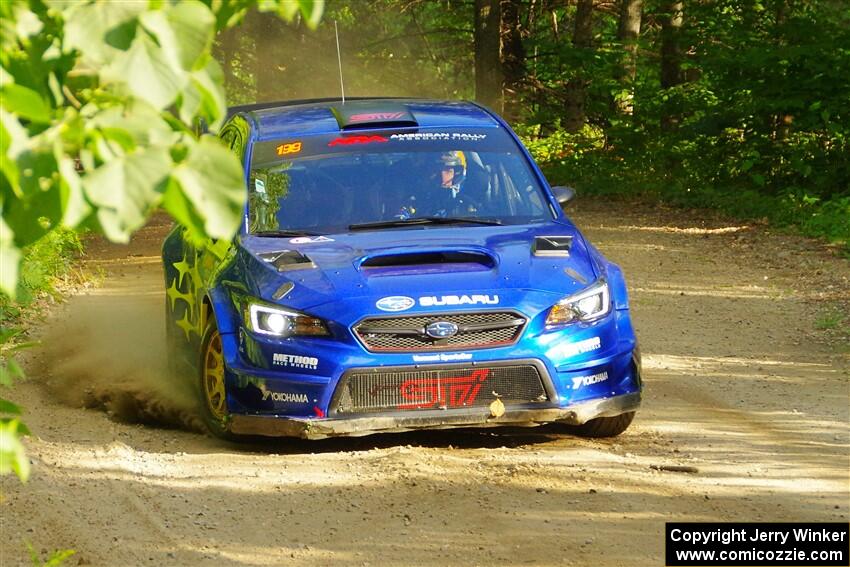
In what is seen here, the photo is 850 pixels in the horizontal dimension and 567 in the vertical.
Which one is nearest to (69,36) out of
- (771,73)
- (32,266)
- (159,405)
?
(159,405)

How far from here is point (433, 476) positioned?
6.02 metres

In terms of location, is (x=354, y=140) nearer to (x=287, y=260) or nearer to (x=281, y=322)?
(x=287, y=260)

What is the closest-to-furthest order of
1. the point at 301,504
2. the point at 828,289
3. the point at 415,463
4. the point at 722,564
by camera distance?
the point at 722,564, the point at 301,504, the point at 415,463, the point at 828,289

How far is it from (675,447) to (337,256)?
203 centimetres

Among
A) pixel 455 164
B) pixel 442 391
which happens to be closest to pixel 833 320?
pixel 455 164

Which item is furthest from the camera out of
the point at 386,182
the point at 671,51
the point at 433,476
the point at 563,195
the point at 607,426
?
the point at 671,51

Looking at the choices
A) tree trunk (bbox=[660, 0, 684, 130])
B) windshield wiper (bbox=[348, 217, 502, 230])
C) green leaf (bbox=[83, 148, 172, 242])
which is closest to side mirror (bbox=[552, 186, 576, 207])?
windshield wiper (bbox=[348, 217, 502, 230])

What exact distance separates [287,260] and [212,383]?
0.85 meters

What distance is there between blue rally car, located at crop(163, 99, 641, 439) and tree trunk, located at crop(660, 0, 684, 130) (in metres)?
13.7

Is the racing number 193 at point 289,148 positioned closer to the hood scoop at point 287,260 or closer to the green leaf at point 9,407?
the hood scoop at point 287,260

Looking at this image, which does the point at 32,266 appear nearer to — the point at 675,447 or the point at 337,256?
the point at 337,256

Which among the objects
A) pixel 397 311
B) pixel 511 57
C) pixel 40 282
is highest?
pixel 397 311

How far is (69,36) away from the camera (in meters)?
2.06

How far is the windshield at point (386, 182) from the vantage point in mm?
7480
